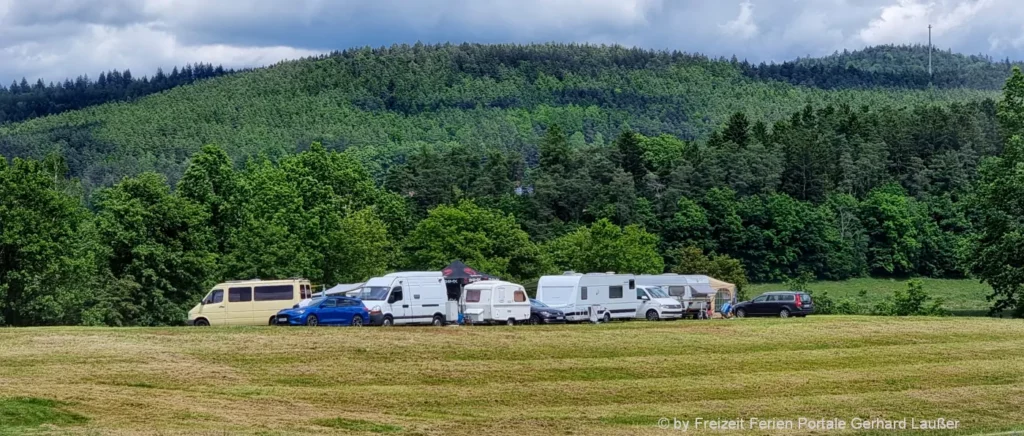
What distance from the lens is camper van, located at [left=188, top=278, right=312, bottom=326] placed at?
173 feet

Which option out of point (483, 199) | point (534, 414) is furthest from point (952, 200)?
point (534, 414)

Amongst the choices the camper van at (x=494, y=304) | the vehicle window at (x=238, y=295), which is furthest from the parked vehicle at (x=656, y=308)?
the vehicle window at (x=238, y=295)

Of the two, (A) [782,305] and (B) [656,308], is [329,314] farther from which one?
(A) [782,305]

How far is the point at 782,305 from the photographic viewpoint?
214 ft

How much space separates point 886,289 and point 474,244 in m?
58.3

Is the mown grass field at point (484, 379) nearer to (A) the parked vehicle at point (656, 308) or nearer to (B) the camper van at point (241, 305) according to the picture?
(B) the camper van at point (241, 305)

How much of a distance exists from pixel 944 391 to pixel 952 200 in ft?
435

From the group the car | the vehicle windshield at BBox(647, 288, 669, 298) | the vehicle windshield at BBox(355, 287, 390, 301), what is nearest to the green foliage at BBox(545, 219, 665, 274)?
the vehicle windshield at BBox(647, 288, 669, 298)

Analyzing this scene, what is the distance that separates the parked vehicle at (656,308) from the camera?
61.1 metres

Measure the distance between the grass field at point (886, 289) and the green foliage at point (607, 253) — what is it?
15409 millimetres

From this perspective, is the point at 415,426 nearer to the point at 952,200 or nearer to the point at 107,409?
the point at 107,409

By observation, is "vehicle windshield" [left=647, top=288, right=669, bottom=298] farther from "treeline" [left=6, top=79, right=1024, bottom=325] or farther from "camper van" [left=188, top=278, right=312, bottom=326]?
"treeline" [left=6, top=79, right=1024, bottom=325]

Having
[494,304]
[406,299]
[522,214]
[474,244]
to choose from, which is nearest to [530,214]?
[522,214]

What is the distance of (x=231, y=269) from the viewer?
8181cm
